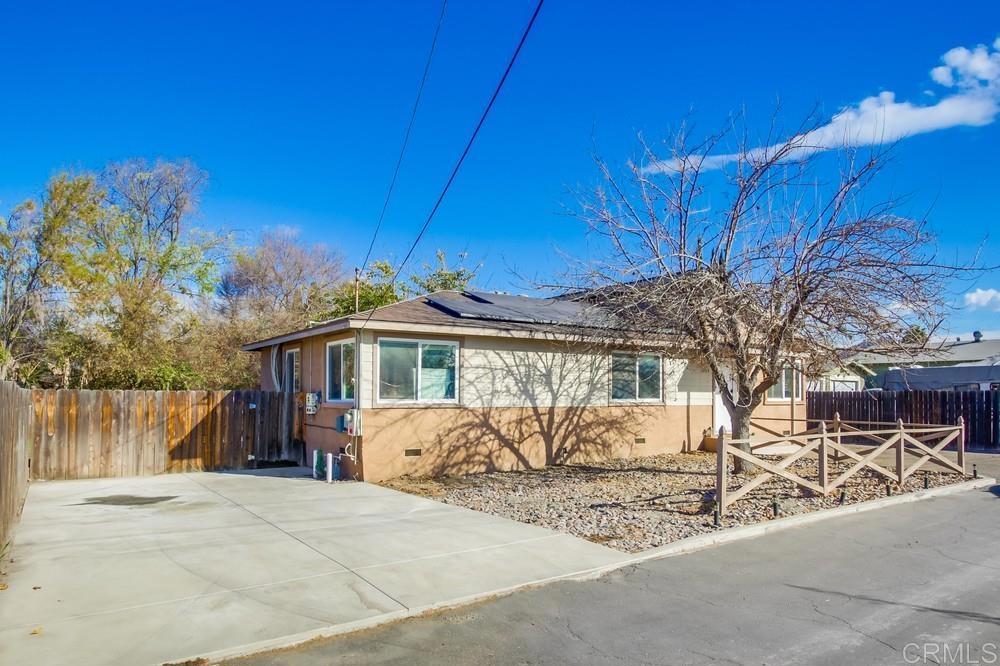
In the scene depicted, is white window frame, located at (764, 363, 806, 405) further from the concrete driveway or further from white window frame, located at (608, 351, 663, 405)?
the concrete driveway

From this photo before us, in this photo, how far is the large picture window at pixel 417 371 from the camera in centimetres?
1287

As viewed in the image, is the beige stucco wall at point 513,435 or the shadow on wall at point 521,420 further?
the shadow on wall at point 521,420

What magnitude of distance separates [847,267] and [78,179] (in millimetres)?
22744

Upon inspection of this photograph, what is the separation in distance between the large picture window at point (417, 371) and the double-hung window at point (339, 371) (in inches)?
28.0

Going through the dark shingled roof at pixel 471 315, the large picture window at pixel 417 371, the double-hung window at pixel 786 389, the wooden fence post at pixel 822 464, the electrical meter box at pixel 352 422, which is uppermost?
the dark shingled roof at pixel 471 315

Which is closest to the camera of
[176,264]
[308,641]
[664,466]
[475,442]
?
[308,641]

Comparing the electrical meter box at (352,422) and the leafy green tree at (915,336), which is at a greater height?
the leafy green tree at (915,336)

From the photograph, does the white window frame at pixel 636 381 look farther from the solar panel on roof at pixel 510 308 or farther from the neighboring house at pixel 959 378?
the neighboring house at pixel 959 378

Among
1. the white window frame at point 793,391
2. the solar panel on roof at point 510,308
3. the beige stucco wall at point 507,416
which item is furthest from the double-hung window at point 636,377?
the white window frame at point 793,391

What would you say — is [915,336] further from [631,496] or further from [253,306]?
[253,306]

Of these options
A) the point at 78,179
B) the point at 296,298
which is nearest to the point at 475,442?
the point at 78,179

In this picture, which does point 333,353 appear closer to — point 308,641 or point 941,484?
point 308,641

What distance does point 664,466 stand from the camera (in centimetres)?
1488

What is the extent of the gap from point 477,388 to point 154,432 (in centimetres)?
653
